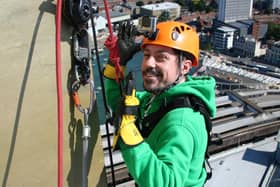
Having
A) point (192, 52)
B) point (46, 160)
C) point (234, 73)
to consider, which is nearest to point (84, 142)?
point (46, 160)

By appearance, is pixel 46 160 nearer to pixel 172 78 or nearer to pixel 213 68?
pixel 172 78

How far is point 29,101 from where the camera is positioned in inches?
30.2

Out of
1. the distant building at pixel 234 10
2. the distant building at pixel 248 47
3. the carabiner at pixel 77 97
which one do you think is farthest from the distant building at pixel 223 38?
the carabiner at pixel 77 97

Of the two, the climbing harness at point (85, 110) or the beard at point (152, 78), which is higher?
the beard at point (152, 78)

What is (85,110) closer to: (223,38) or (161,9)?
(223,38)

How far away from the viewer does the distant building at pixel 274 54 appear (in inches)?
606

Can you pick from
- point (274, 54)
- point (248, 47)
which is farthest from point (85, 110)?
point (248, 47)

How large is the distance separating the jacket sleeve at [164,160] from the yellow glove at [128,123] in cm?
1

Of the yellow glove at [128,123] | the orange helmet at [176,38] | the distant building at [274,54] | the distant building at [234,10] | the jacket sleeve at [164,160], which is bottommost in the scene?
the distant building at [274,54]

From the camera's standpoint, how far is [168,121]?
2.55 ft

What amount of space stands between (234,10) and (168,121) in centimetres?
1944

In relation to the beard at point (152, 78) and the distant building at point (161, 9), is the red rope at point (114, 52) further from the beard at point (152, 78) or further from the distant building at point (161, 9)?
the distant building at point (161, 9)

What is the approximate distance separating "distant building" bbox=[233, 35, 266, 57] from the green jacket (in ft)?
51.4

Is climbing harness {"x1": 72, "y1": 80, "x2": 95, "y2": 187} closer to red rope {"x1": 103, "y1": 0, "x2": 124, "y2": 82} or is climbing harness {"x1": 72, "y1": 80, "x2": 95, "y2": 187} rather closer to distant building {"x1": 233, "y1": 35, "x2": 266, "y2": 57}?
red rope {"x1": 103, "y1": 0, "x2": 124, "y2": 82}
